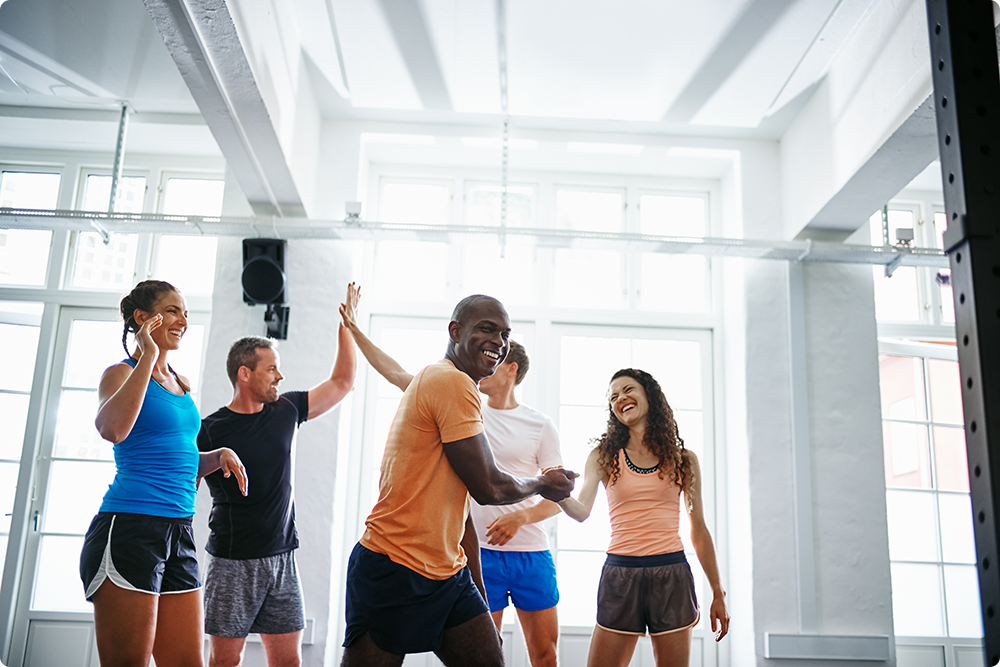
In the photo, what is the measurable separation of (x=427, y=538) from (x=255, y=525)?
1412 mm

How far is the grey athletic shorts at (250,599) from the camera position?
117 inches

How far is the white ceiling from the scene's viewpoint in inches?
159

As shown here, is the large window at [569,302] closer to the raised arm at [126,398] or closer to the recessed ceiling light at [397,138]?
the recessed ceiling light at [397,138]

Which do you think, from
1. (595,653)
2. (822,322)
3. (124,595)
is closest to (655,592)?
(595,653)

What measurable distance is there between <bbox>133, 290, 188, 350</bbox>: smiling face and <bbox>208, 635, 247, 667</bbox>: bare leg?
3.82ft

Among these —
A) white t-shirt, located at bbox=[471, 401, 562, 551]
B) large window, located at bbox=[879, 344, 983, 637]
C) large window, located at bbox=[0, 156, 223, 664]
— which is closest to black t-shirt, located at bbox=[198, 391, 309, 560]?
white t-shirt, located at bbox=[471, 401, 562, 551]

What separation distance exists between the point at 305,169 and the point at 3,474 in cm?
286

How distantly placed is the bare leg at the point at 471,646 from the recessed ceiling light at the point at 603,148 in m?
3.95

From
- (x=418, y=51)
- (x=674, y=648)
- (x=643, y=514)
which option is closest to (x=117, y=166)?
(x=418, y=51)

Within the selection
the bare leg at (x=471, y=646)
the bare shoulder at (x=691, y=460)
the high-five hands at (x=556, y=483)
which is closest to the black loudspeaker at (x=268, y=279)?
the bare shoulder at (x=691, y=460)

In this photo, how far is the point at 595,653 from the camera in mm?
2992

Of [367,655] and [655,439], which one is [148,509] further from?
[655,439]

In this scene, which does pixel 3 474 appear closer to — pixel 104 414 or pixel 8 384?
pixel 8 384

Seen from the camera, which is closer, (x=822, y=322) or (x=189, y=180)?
(x=822, y=322)
